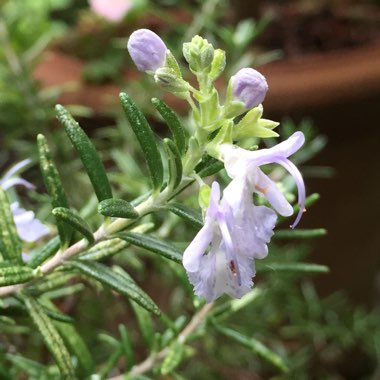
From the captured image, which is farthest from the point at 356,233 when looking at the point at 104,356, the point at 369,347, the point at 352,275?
the point at 104,356

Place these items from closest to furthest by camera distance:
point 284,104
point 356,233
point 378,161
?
point 284,104, point 378,161, point 356,233

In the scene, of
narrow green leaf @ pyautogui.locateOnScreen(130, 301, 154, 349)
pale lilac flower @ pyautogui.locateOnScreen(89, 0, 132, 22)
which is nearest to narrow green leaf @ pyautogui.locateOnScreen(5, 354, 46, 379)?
narrow green leaf @ pyautogui.locateOnScreen(130, 301, 154, 349)

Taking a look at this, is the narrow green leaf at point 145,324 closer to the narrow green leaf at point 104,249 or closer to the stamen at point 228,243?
the narrow green leaf at point 104,249

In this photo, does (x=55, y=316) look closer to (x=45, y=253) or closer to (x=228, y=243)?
(x=45, y=253)

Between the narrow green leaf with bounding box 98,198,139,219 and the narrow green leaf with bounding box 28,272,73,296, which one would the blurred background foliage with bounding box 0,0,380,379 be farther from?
the narrow green leaf with bounding box 98,198,139,219

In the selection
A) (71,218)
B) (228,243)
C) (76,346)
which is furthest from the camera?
(76,346)

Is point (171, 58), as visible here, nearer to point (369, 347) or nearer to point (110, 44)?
point (369, 347)

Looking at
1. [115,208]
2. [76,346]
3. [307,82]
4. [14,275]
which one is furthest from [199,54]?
[307,82]
